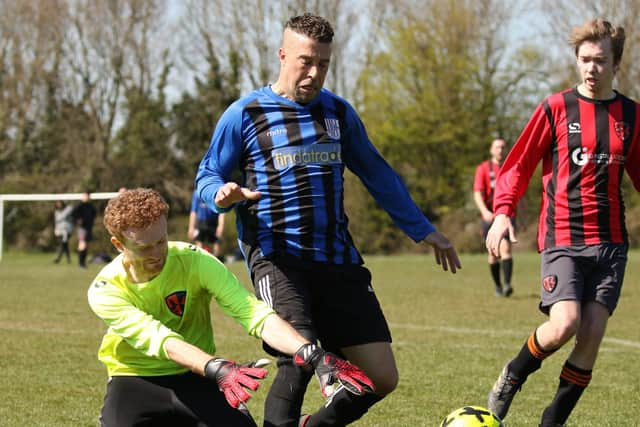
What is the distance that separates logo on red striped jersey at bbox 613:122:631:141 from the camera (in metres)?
5.50

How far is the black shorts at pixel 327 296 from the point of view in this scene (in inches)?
186

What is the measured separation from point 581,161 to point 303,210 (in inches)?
66.4

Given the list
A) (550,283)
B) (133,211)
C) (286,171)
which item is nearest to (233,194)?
(133,211)

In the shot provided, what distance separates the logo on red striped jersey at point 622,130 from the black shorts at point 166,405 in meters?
2.58

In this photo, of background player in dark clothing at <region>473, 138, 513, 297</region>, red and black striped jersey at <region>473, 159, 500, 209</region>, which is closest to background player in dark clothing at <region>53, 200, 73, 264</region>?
background player in dark clothing at <region>473, 138, 513, 297</region>

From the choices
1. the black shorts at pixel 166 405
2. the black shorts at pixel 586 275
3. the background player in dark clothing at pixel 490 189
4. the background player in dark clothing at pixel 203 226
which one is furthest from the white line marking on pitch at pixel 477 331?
the background player in dark clothing at pixel 203 226

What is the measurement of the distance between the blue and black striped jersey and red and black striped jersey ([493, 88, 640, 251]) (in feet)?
3.96

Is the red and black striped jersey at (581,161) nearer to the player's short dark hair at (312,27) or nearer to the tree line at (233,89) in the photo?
the player's short dark hair at (312,27)

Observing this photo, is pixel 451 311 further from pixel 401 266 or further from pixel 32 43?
pixel 32 43

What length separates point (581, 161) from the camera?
5.52 metres

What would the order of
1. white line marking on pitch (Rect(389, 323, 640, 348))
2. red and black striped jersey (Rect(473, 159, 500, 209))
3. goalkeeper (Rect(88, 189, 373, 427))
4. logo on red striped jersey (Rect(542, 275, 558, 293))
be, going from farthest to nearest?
1. red and black striped jersey (Rect(473, 159, 500, 209))
2. white line marking on pitch (Rect(389, 323, 640, 348))
3. logo on red striped jersey (Rect(542, 275, 558, 293))
4. goalkeeper (Rect(88, 189, 373, 427))

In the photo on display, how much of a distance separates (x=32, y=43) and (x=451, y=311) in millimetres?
35003

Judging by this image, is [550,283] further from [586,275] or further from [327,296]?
[327,296]

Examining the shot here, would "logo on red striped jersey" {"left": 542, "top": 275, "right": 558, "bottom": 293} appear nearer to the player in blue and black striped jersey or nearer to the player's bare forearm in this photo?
the player in blue and black striped jersey
